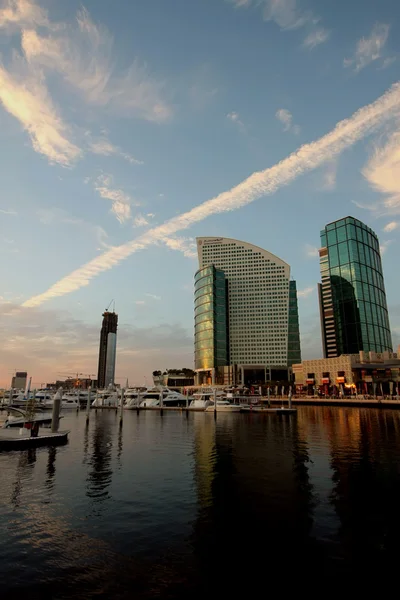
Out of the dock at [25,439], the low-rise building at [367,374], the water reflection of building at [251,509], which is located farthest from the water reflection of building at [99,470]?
the low-rise building at [367,374]

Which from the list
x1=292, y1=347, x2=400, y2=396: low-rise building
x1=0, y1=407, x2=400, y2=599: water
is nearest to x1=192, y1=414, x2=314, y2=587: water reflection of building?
x1=0, y1=407, x2=400, y2=599: water

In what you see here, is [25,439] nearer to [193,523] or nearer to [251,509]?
[193,523]

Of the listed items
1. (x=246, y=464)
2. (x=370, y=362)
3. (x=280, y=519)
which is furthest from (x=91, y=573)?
(x=370, y=362)

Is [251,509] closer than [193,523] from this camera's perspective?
No

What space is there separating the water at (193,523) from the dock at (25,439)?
7075 millimetres

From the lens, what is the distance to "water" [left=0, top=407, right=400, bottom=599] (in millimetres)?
15016

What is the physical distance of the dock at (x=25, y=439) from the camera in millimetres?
48406

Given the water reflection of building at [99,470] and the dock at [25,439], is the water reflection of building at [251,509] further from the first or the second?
the dock at [25,439]

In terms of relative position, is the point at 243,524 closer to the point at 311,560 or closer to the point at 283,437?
the point at 311,560

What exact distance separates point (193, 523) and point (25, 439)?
123ft

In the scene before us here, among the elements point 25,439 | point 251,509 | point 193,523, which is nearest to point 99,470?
point 193,523

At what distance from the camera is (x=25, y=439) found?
49344 mm

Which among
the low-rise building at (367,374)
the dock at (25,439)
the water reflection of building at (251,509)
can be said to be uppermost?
the low-rise building at (367,374)

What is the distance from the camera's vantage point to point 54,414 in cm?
5684
